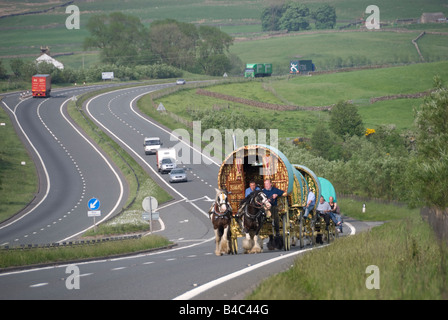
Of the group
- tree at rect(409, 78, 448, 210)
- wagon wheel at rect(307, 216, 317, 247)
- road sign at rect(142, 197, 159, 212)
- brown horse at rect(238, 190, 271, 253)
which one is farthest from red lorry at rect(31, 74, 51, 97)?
brown horse at rect(238, 190, 271, 253)

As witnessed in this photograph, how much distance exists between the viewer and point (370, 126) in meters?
102

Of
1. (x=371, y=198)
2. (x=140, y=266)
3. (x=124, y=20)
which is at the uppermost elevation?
(x=124, y=20)

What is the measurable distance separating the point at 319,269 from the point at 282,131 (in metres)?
80.9

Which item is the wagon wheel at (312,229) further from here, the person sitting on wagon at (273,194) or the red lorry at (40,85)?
the red lorry at (40,85)

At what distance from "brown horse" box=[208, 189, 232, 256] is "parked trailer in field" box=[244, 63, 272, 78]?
145306mm

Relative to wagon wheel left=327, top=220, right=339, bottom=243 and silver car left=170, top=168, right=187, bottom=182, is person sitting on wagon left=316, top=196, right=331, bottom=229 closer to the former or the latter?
wagon wheel left=327, top=220, right=339, bottom=243

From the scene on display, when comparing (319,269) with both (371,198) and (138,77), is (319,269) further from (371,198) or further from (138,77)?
(138,77)

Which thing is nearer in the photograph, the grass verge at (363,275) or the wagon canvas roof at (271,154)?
the grass verge at (363,275)

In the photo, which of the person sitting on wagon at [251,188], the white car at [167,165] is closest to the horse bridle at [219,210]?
the person sitting on wagon at [251,188]

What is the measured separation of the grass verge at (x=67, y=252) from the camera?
20594 mm

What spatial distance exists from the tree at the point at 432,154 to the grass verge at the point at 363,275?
11.1 m

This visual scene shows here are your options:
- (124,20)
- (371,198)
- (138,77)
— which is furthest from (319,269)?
(124,20)

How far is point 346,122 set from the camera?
9844cm

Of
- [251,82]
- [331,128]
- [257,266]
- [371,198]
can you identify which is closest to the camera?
[257,266]
